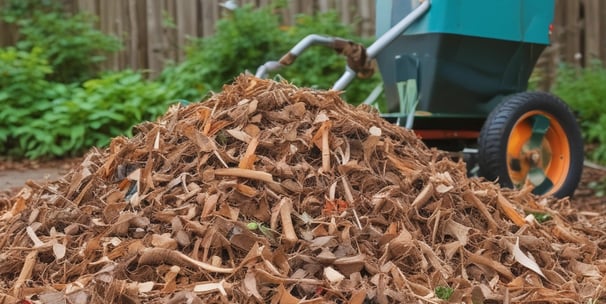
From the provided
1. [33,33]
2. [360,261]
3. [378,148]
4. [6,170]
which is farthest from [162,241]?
[33,33]

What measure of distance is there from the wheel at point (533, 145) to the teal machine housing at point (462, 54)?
1.05 feet

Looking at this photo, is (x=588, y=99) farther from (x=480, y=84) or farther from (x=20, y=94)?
(x=20, y=94)

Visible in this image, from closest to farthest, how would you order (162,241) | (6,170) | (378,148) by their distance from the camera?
(162,241) < (378,148) < (6,170)

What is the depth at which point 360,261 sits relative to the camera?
9.14 ft

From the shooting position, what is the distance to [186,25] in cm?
866

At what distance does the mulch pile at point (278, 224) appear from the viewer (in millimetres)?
2736

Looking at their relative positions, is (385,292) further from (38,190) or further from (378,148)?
(38,190)

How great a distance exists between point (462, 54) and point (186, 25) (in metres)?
4.21

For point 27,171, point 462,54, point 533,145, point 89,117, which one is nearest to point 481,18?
point 462,54

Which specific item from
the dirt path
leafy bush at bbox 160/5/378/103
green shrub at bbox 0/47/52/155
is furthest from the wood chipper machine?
green shrub at bbox 0/47/52/155

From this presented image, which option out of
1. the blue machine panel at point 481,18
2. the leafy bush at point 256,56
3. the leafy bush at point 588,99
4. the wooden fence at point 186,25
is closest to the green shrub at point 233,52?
the leafy bush at point 256,56

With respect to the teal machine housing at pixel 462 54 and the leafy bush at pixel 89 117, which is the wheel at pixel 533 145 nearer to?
the teal machine housing at pixel 462 54

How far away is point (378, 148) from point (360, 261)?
0.73 metres

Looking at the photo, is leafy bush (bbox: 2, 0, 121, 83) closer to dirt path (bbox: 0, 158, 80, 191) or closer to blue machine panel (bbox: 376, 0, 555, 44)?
dirt path (bbox: 0, 158, 80, 191)
